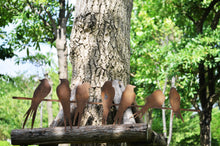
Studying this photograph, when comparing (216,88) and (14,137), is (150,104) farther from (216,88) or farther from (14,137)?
(216,88)

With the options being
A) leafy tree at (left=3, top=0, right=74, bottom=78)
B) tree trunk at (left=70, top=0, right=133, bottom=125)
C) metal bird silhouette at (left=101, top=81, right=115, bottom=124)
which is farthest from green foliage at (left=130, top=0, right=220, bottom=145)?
metal bird silhouette at (left=101, top=81, right=115, bottom=124)

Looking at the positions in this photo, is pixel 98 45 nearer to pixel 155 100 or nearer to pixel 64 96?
pixel 64 96

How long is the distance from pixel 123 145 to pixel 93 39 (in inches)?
47.8

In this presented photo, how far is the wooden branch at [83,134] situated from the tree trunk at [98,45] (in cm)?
56

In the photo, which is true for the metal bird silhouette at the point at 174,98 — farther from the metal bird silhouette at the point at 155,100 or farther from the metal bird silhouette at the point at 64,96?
the metal bird silhouette at the point at 64,96

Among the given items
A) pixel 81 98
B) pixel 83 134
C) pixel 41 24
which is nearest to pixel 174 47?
pixel 41 24

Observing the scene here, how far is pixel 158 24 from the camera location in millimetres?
10930

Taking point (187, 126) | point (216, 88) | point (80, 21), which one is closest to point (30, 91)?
point (187, 126)

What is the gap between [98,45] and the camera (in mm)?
2674

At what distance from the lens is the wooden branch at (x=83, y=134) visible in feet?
6.21

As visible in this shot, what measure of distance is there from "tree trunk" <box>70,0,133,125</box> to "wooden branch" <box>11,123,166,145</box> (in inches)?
22.2

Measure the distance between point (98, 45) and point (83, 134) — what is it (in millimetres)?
1103

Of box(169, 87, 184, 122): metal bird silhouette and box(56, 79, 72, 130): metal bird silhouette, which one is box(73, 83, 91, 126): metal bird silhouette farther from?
box(169, 87, 184, 122): metal bird silhouette

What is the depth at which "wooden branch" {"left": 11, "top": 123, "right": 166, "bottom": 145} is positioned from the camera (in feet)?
6.21
